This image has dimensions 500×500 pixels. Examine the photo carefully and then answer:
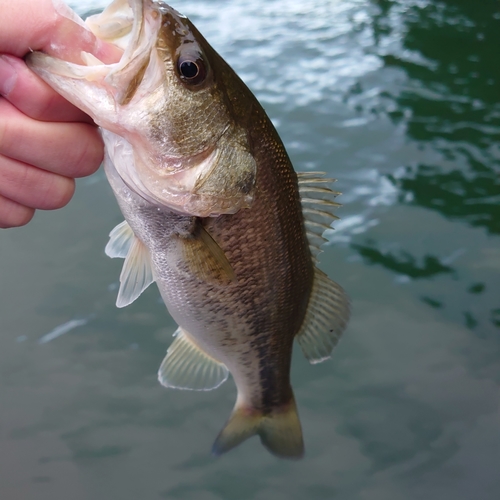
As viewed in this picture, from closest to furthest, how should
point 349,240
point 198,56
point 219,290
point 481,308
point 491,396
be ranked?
point 198,56 < point 219,290 < point 491,396 < point 481,308 < point 349,240

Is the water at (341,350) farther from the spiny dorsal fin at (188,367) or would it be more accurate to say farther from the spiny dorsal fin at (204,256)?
the spiny dorsal fin at (204,256)

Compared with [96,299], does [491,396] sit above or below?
below

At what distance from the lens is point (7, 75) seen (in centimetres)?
108

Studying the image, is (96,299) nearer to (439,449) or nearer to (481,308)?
(439,449)

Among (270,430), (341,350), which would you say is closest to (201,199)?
(270,430)

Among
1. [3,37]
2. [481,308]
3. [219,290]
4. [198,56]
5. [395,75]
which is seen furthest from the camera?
[395,75]

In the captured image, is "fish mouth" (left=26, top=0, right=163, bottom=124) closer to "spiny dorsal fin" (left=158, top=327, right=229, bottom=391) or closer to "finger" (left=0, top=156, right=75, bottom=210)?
"finger" (left=0, top=156, right=75, bottom=210)

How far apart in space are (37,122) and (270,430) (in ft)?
5.29

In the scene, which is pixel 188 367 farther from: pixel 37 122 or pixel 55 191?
pixel 37 122

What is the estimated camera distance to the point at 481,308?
136 inches

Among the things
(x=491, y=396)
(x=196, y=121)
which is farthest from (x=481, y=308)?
(x=196, y=121)

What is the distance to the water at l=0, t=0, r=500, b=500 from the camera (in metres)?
2.83

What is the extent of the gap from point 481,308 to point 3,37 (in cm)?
322

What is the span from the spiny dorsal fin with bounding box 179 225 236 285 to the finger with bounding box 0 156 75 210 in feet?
1.11
